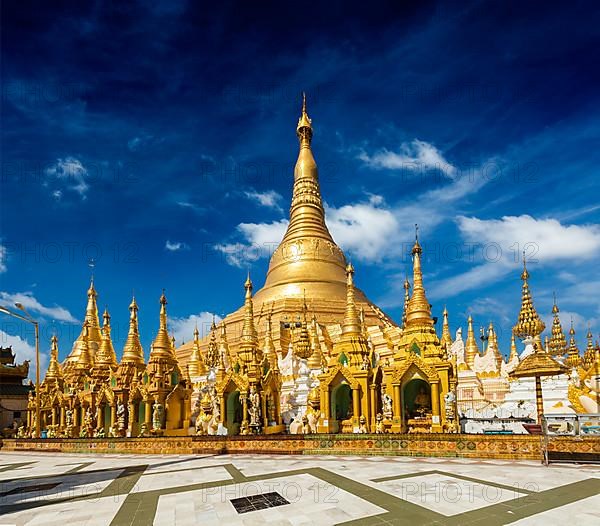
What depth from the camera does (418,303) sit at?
80.7ft

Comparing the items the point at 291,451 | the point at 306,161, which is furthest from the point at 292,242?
the point at 291,451

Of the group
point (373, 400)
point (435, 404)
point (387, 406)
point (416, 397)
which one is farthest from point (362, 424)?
point (435, 404)

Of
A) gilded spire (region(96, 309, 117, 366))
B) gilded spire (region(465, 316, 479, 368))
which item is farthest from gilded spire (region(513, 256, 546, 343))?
gilded spire (region(96, 309, 117, 366))

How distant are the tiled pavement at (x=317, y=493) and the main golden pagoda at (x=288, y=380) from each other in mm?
7063

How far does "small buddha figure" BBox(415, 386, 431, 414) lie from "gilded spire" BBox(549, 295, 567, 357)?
2266cm

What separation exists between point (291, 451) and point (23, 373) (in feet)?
137

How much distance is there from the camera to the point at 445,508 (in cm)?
771

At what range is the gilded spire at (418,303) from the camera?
2383 centimetres

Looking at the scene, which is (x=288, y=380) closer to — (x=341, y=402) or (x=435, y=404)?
Answer: (x=341, y=402)

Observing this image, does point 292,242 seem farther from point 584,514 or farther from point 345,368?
point 584,514

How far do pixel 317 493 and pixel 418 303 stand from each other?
16884 millimetres

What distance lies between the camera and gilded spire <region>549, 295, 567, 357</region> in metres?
38.9

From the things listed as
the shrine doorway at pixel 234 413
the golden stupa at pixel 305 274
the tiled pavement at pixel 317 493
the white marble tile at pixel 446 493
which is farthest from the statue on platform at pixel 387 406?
the golden stupa at pixel 305 274

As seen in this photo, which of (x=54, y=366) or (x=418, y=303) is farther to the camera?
(x=54, y=366)
